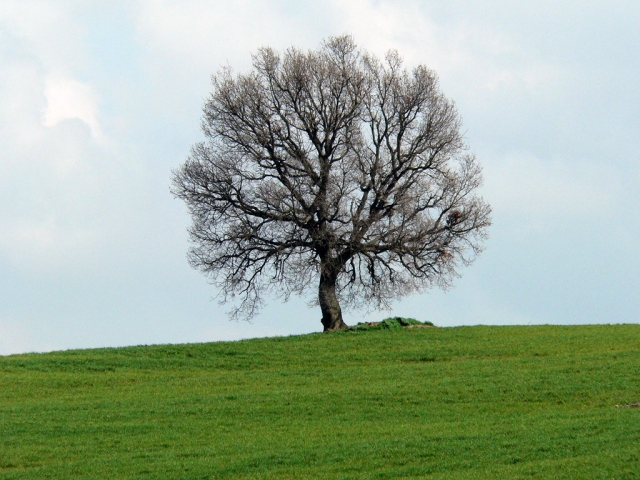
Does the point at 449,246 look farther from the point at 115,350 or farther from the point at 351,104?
the point at 115,350

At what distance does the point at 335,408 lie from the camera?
23281mm

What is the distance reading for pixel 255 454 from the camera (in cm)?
1853

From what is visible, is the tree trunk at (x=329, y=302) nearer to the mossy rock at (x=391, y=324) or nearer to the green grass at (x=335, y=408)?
the mossy rock at (x=391, y=324)

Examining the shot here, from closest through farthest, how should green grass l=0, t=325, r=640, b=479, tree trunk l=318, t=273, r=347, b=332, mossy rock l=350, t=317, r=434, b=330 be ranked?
1. green grass l=0, t=325, r=640, b=479
2. mossy rock l=350, t=317, r=434, b=330
3. tree trunk l=318, t=273, r=347, b=332

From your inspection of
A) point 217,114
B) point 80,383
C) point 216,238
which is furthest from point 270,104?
point 80,383

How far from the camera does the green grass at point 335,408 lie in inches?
691

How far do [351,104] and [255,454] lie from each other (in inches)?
1007

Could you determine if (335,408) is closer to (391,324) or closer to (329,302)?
(391,324)

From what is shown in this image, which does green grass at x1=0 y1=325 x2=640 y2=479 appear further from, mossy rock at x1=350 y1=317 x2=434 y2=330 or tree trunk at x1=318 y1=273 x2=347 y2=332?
tree trunk at x1=318 y1=273 x2=347 y2=332

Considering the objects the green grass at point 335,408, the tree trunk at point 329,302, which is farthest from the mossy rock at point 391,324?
the green grass at point 335,408

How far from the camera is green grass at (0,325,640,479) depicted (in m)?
17.6

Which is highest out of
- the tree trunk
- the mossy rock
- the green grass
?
the tree trunk

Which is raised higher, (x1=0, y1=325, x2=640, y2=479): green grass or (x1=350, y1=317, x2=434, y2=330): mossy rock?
(x1=350, y1=317, x2=434, y2=330): mossy rock

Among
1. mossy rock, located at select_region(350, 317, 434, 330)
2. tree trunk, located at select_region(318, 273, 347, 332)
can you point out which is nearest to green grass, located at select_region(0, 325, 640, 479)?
mossy rock, located at select_region(350, 317, 434, 330)
